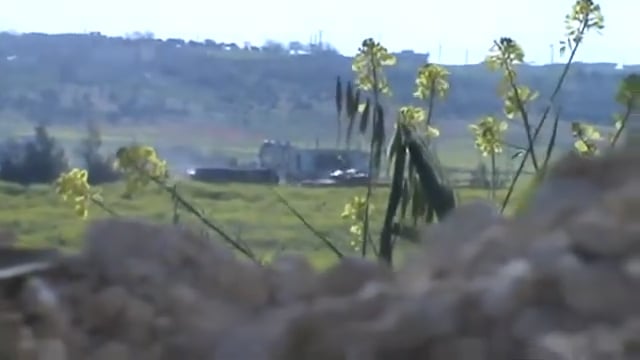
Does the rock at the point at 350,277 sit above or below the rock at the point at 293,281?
above

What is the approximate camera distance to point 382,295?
1228 millimetres

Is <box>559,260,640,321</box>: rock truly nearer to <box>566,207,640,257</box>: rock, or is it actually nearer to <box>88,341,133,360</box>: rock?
<box>566,207,640,257</box>: rock

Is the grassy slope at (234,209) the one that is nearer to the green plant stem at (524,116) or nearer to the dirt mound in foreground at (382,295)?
the green plant stem at (524,116)

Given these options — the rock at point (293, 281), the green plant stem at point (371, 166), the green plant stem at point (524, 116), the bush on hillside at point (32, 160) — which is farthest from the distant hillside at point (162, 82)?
the rock at point (293, 281)

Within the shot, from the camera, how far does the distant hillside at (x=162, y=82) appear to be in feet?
33.7

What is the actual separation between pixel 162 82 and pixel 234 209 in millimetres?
4836

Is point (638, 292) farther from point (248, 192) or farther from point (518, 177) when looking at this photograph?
point (248, 192)

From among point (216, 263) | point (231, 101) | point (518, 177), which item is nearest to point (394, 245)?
point (518, 177)

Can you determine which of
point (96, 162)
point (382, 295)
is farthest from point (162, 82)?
point (382, 295)

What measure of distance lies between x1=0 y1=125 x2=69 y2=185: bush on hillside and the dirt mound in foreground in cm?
505

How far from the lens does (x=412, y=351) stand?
1140 mm

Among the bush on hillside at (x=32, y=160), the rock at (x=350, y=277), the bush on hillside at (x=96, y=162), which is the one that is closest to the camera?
the rock at (x=350, y=277)

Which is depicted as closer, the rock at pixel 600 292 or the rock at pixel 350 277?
the rock at pixel 600 292

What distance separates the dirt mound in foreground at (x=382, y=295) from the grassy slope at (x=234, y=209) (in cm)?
192
